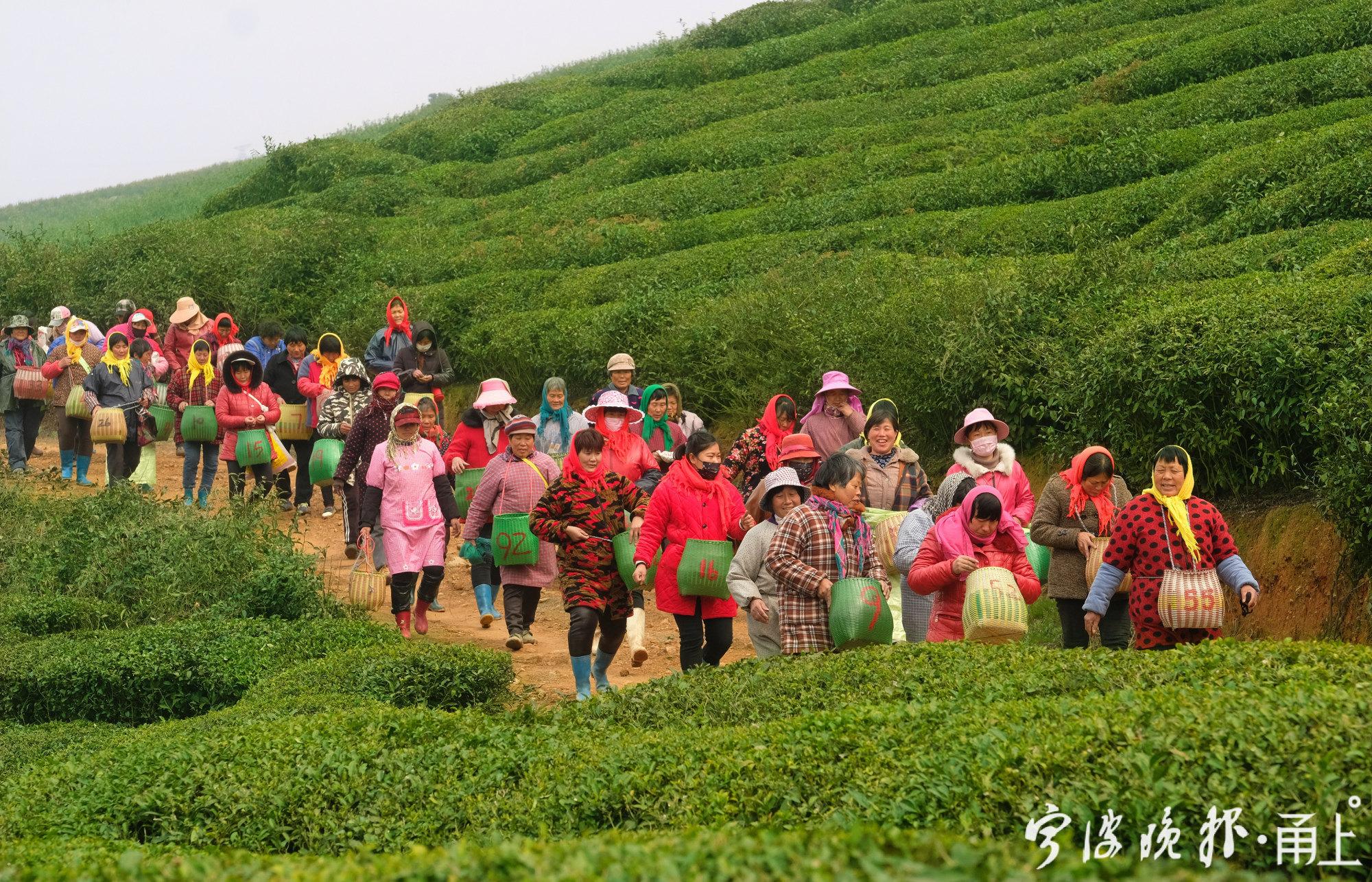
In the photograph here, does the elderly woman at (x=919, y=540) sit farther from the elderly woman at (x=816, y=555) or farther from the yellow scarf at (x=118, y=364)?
the yellow scarf at (x=118, y=364)

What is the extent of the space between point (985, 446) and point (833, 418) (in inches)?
97.0

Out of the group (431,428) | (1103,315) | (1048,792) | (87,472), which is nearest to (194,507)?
(431,428)

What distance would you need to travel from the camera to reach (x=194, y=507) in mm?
15734

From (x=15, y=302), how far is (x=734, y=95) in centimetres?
1584

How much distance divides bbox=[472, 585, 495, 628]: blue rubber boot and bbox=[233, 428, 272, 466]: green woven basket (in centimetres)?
384

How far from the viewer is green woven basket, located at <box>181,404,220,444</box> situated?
1692cm

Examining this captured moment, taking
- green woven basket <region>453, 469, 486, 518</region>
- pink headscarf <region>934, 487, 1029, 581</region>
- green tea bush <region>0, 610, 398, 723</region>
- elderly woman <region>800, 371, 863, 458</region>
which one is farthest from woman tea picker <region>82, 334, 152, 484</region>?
pink headscarf <region>934, 487, 1029, 581</region>

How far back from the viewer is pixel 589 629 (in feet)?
36.0

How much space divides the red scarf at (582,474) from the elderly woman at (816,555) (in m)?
1.93

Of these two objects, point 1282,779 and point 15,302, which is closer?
point 1282,779

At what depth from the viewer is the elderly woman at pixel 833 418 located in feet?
43.3

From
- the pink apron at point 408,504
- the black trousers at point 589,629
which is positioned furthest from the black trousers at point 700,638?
the pink apron at point 408,504

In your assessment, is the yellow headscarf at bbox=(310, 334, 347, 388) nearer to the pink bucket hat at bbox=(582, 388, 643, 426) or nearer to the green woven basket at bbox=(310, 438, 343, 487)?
the green woven basket at bbox=(310, 438, 343, 487)

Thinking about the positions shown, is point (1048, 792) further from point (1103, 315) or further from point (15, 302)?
point (15, 302)
